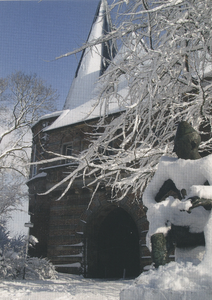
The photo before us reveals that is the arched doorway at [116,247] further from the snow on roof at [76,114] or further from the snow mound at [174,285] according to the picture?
the snow mound at [174,285]

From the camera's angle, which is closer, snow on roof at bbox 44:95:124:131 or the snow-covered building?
the snow-covered building

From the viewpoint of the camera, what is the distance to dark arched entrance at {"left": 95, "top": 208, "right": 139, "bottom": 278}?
1486 cm

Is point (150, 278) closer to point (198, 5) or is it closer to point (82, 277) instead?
point (198, 5)

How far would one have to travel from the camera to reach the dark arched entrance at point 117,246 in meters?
14.9

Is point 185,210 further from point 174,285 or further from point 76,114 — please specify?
point 76,114

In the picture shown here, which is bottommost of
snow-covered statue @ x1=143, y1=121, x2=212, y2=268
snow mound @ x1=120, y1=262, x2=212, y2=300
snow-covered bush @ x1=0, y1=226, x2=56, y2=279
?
snow-covered bush @ x1=0, y1=226, x2=56, y2=279

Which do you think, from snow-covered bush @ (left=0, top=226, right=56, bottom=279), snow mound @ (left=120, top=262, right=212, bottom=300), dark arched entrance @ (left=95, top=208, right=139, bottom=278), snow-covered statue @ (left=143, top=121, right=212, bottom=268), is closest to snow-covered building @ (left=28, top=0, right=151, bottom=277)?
dark arched entrance @ (left=95, top=208, right=139, bottom=278)

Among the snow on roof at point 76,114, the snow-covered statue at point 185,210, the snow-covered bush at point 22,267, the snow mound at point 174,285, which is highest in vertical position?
the snow on roof at point 76,114

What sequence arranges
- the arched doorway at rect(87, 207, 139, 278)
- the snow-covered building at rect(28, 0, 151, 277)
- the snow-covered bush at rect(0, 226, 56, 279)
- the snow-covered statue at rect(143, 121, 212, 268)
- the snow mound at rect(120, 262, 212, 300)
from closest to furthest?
the snow mound at rect(120, 262, 212, 300), the snow-covered statue at rect(143, 121, 212, 268), the snow-covered bush at rect(0, 226, 56, 279), the snow-covered building at rect(28, 0, 151, 277), the arched doorway at rect(87, 207, 139, 278)

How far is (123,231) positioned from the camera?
53.2 ft

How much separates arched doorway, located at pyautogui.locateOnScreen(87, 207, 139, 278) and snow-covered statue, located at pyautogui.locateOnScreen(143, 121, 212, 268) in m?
12.4

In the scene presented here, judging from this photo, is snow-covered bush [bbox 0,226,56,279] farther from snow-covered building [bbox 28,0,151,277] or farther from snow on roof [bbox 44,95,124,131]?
snow on roof [bbox 44,95,124,131]

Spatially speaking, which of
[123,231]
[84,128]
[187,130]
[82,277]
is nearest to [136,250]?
[123,231]

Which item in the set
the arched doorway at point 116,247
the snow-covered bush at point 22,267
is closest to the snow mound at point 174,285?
the snow-covered bush at point 22,267
